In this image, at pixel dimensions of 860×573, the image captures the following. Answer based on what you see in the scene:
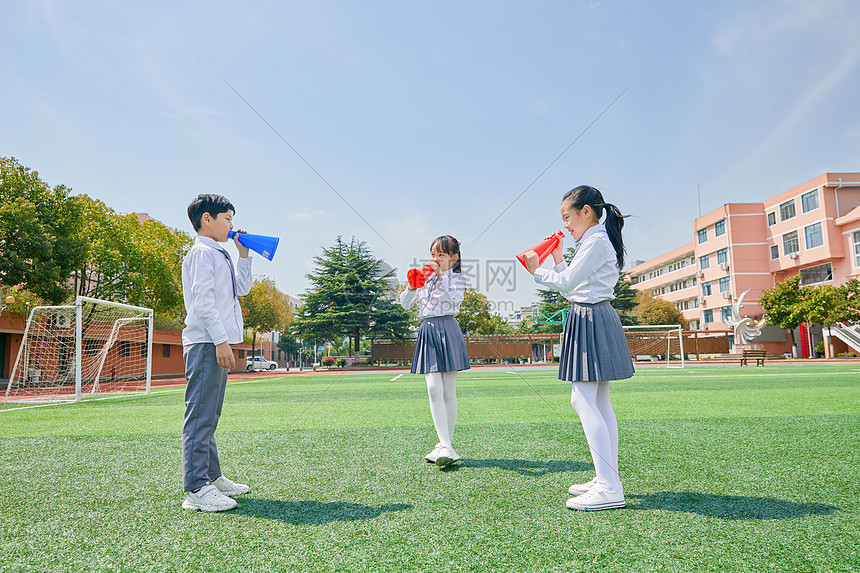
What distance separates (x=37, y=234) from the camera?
696 inches

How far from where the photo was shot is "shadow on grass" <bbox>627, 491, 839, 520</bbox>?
261 cm

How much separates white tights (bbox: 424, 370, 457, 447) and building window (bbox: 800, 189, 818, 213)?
44.6m

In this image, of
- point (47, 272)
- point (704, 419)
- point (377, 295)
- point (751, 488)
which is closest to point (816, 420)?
point (704, 419)

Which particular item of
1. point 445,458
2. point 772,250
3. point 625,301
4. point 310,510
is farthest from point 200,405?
point 772,250

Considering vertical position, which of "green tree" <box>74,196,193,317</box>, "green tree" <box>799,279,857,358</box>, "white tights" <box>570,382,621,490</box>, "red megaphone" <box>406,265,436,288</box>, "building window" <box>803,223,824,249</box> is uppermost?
"building window" <box>803,223,824,249</box>

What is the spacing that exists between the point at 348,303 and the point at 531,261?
34529mm

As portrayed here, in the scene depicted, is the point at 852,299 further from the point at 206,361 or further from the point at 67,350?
the point at 67,350

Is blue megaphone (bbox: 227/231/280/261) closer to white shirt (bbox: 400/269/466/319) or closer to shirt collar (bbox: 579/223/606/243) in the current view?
white shirt (bbox: 400/269/466/319)

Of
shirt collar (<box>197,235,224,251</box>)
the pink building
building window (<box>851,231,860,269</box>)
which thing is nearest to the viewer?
shirt collar (<box>197,235,224,251</box>)

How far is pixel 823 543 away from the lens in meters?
2.20

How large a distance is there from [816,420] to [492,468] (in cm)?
422

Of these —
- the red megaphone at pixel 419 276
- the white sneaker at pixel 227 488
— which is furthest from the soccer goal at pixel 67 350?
the red megaphone at pixel 419 276

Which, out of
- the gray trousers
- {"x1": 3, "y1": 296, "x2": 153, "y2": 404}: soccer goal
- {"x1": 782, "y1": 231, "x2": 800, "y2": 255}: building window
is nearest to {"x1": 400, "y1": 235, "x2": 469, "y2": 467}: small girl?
the gray trousers

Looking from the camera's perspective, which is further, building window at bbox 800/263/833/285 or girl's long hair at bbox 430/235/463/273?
building window at bbox 800/263/833/285
